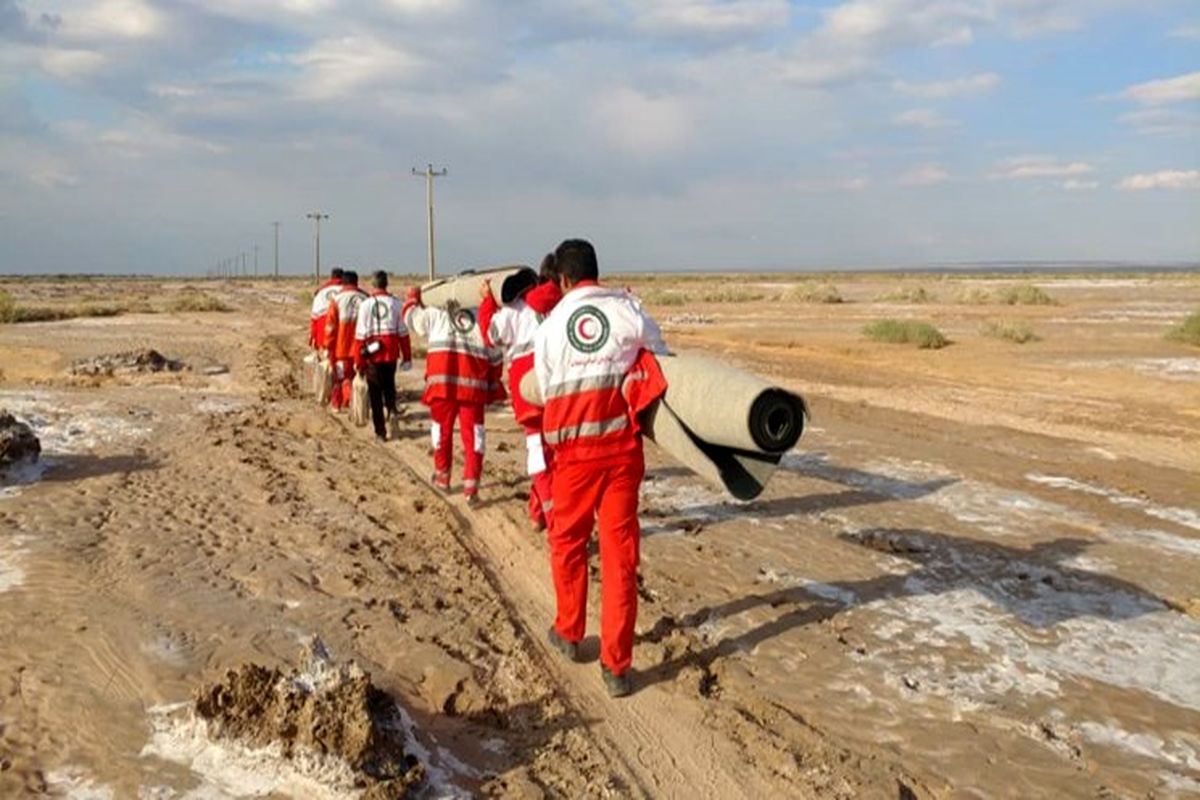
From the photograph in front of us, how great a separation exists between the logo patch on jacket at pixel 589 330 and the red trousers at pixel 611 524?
0.55 meters

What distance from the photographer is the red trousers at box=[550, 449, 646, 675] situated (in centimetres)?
455

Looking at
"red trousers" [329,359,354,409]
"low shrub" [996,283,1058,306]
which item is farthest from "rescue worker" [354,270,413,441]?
"low shrub" [996,283,1058,306]

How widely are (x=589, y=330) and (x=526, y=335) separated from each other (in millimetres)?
2183

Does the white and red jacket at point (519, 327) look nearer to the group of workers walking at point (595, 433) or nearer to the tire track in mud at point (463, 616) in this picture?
the group of workers walking at point (595, 433)

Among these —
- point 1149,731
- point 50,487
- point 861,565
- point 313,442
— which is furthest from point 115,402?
point 1149,731

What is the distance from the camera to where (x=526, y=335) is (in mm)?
6645

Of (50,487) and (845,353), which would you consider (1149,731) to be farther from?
(845,353)

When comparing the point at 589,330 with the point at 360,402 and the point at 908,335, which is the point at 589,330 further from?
the point at 908,335

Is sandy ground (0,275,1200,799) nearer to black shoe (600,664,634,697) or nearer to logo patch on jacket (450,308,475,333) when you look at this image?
black shoe (600,664,634,697)

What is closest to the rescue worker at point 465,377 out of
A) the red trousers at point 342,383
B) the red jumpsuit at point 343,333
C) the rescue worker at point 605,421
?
the red jumpsuit at point 343,333

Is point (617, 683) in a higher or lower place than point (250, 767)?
lower

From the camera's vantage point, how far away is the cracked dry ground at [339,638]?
395 cm

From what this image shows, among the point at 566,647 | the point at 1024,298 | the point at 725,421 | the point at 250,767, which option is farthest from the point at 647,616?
the point at 1024,298

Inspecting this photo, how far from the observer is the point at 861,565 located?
6.92 m
